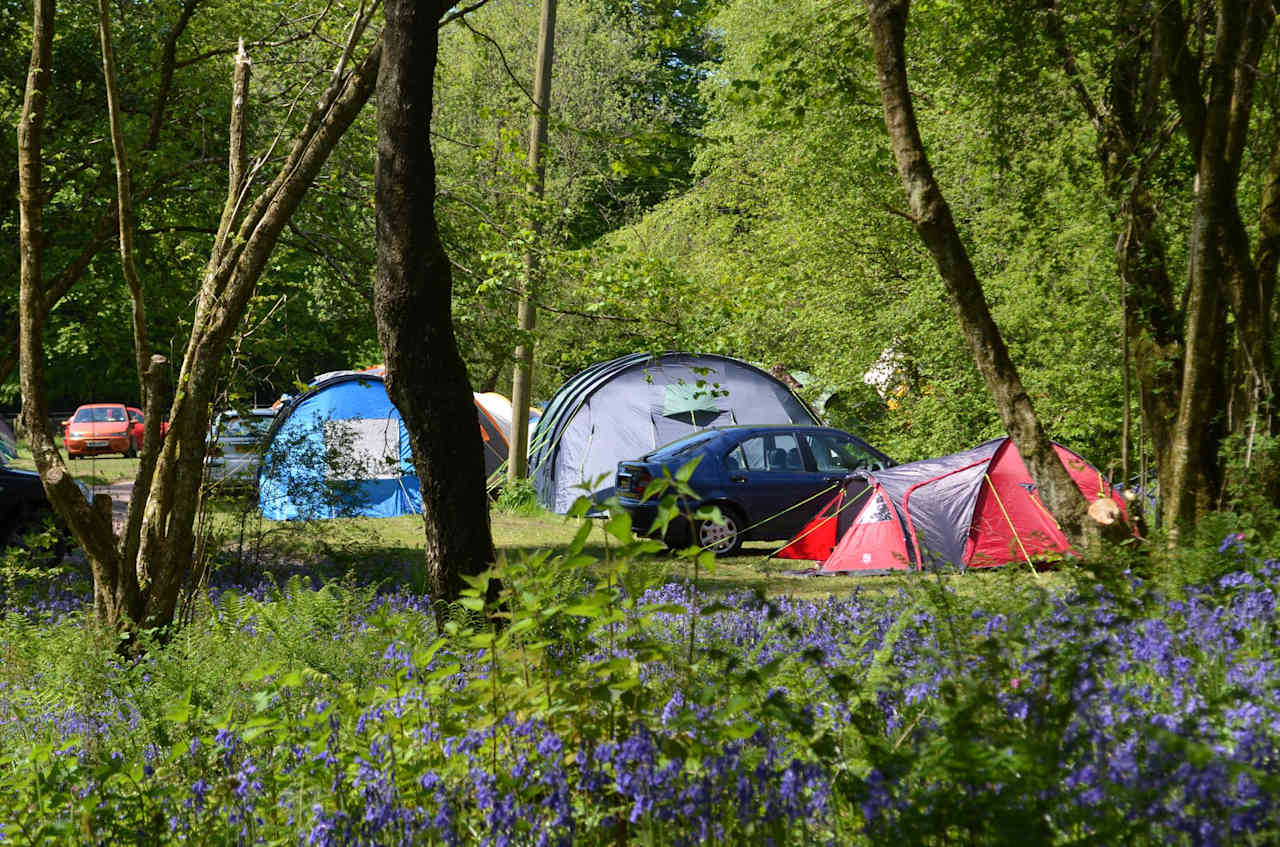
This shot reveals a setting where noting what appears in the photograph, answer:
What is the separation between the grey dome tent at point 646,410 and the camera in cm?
1722

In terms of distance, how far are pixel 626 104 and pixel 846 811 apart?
113ft

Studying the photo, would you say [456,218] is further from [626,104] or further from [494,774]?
[626,104]

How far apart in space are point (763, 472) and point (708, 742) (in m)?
11.4

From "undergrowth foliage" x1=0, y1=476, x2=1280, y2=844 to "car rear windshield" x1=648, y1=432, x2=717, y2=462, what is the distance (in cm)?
968

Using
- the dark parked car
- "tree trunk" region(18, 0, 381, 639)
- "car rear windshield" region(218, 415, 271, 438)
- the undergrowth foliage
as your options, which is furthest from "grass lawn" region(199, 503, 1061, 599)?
the undergrowth foliage

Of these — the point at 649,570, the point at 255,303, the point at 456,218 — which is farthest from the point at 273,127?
the point at 649,570

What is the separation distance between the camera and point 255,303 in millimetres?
8289

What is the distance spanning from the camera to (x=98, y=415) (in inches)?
1458

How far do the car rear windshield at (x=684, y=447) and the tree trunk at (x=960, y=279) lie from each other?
767 cm

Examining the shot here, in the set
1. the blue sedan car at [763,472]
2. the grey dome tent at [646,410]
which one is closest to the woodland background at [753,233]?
the grey dome tent at [646,410]

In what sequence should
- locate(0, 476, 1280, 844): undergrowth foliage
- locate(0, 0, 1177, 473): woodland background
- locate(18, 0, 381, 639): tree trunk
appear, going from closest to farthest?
locate(0, 476, 1280, 844): undergrowth foliage → locate(18, 0, 381, 639): tree trunk → locate(0, 0, 1177, 473): woodland background

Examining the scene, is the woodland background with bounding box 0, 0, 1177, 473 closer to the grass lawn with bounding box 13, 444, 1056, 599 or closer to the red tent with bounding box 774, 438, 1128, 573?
the grass lawn with bounding box 13, 444, 1056, 599

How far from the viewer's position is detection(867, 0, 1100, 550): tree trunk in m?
6.31

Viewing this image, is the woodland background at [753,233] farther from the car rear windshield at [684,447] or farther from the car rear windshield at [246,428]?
the car rear windshield at [684,447]
